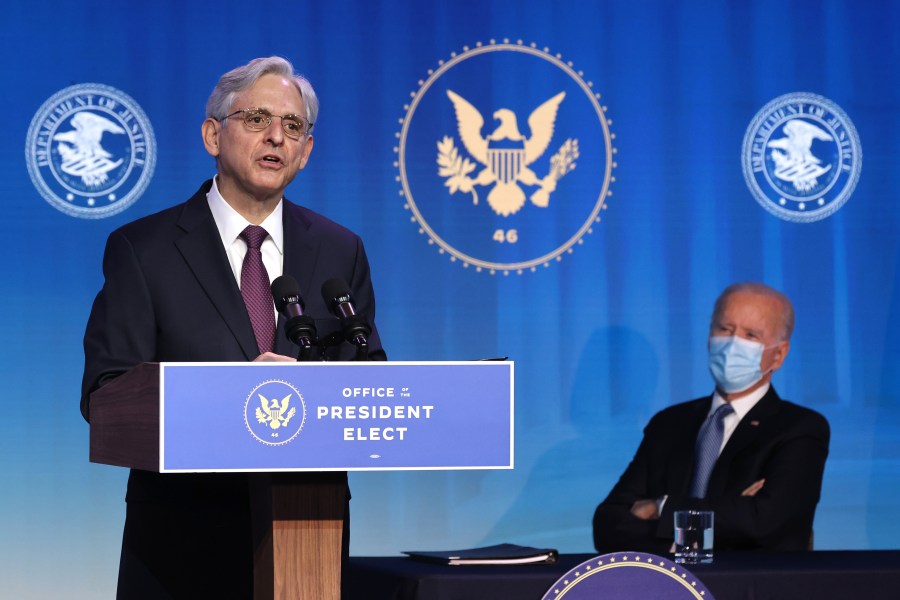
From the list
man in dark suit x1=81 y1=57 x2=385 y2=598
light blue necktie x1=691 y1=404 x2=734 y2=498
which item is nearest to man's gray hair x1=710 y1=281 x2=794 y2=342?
light blue necktie x1=691 y1=404 x2=734 y2=498

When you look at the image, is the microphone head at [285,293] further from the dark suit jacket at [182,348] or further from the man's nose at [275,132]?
the man's nose at [275,132]

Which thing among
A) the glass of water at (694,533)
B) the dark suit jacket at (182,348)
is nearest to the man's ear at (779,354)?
the glass of water at (694,533)

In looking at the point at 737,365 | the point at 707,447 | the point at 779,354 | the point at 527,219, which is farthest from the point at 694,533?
the point at 527,219

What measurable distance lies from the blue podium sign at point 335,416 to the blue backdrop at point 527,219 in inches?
107

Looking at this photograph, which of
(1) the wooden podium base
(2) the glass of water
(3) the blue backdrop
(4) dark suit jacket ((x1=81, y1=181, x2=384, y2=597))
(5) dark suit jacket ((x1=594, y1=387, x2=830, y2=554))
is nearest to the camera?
(1) the wooden podium base

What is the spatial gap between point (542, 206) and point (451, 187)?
34 cm

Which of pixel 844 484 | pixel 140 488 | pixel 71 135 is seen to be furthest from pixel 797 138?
pixel 140 488

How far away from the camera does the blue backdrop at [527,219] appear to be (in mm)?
4730

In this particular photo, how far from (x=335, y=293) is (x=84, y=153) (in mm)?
2640

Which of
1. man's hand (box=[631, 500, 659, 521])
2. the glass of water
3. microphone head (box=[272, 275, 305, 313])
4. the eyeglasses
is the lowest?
man's hand (box=[631, 500, 659, 521])

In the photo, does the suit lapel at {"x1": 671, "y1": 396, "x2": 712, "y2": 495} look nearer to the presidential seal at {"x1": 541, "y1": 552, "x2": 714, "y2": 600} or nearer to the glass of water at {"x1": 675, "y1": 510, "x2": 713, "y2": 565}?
the glass of water at {"x1": 675, "y1": 510, "x2": 713, "y2": 565}

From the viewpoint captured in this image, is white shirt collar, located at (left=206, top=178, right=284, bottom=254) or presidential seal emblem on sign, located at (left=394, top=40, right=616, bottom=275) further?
presidential seal emblem on sign, located at (left=394, top=40, right=616, bottom=275)

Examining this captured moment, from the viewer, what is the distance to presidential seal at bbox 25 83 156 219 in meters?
4.71

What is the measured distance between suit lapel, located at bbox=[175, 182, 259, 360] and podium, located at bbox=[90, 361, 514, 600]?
0.37 meters
